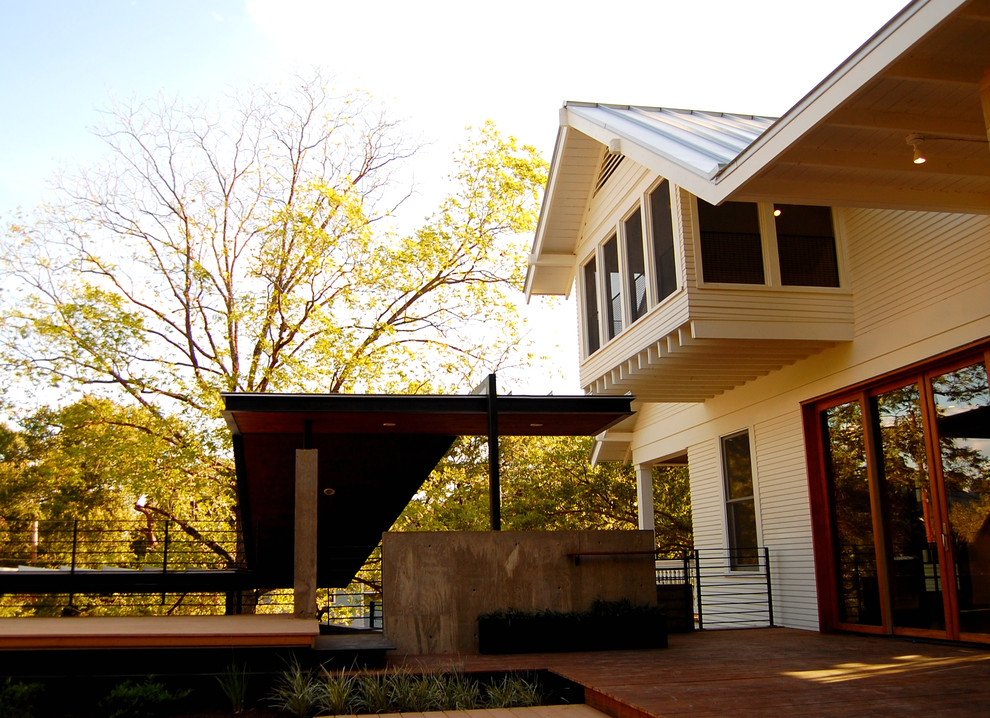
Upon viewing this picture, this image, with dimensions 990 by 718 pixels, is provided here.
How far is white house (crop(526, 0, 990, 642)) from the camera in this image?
228 inches

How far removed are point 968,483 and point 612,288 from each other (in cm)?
573

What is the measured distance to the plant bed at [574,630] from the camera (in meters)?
8.26

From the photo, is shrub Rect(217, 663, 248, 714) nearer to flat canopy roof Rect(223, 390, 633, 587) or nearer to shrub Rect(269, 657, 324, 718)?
shrub Rect(269, 657, 324, 718)

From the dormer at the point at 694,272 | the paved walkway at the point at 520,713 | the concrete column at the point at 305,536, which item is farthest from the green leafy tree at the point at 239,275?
the paved walkway at the point at 520,713

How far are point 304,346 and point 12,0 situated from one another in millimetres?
11907

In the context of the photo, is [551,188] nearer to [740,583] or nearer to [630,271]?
[630,271]

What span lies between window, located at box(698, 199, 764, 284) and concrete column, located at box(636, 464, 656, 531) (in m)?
6.08

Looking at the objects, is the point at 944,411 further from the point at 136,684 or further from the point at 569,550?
the point at 136,684

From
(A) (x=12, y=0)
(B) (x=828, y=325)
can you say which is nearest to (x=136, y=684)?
(B) (x=828, y=325)

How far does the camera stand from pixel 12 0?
72.8 feet

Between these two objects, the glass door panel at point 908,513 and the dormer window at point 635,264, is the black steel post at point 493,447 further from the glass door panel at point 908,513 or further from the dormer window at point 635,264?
the glass door panel at point 908,513

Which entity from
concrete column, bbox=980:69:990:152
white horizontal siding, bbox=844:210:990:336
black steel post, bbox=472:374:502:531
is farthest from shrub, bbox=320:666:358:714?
white horizontal siding, bbox=844:210:990:336

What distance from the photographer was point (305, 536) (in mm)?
8680

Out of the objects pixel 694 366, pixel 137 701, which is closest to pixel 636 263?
pixel 694 366
